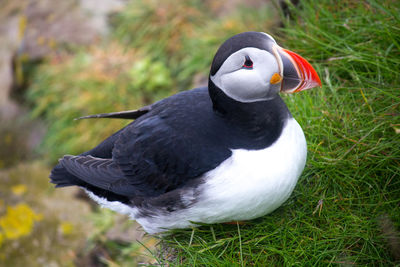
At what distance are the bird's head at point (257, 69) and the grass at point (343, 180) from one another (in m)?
0.59

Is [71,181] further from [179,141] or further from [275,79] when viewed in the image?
[275,79]

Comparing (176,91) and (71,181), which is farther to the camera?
(176,91)

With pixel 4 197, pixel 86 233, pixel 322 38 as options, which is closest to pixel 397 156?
pixel 322 38

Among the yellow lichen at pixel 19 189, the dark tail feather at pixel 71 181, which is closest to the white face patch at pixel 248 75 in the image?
the dark tail feather at pixel 71 181

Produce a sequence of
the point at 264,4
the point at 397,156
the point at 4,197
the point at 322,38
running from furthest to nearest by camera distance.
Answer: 1. the point at 264,4
2. the point at 4,197
3. the point at 322,38
4. the point at 397,156

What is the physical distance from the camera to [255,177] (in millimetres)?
1891

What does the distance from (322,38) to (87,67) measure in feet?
10.8

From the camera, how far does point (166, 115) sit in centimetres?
217

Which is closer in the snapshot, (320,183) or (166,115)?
(166,115)

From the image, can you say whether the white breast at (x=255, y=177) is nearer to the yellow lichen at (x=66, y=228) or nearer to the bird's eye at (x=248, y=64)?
the bird's eye at (x=248, y=64)

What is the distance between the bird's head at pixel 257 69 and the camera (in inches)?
72.5

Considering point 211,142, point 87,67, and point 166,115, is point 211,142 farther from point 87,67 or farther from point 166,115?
point 87,67

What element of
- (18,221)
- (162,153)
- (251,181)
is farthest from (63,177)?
(18,221)

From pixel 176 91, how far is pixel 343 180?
111 inches
